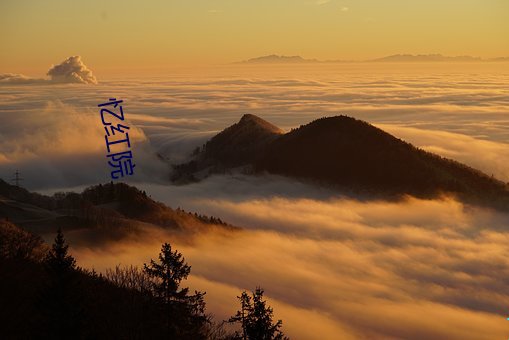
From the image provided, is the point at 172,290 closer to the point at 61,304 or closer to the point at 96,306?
the point at 61,304

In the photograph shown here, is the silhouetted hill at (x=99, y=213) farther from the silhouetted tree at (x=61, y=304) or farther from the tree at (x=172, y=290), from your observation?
the silhouetted tree at (x=61, y=304)

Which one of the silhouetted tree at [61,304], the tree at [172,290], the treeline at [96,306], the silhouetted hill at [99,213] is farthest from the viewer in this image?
the silhouetted hill at [99,213]

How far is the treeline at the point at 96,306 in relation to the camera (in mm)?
36000

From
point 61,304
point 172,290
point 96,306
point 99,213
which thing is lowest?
point 61,304

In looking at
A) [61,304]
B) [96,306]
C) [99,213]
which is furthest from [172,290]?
[99,213]

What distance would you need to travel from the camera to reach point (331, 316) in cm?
10162

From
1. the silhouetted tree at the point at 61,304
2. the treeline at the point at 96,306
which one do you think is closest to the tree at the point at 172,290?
the treeline at the point at 96,306

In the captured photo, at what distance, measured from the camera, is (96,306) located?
57.9 meters

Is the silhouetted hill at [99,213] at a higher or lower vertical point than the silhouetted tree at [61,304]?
higher

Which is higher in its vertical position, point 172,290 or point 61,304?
point 172,290

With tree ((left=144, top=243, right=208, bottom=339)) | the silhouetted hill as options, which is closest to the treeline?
tree ((left=144, top=243, right=208, bottom=339))

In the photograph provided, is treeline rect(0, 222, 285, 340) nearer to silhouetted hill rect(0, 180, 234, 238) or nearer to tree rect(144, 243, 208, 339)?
tree rect(144, 243, 208, 339)

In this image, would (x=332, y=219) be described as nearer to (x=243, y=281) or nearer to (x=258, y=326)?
(x=243, y=281)

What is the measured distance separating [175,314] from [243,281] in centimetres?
7044
